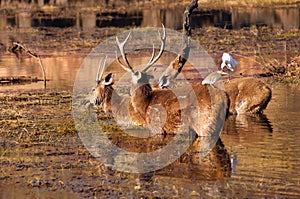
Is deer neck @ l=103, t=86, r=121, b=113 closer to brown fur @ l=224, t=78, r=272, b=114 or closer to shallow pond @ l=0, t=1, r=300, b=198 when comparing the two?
shallow pond @ l=0, t=1, r=300, b=198

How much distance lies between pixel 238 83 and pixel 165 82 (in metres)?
1.30

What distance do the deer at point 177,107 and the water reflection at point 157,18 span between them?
18791 mm

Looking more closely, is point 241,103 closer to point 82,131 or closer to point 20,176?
point 82,131

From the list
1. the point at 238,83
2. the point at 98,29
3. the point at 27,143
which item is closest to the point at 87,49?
the point at 98,29

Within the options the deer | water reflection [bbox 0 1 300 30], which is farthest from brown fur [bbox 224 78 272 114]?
water reflection [bbox 0 1 300 30]

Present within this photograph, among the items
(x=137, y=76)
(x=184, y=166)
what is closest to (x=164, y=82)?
(x=137, y=76)

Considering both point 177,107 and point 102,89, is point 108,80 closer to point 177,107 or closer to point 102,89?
point 102,89

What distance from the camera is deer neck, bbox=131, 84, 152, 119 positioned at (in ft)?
37.8

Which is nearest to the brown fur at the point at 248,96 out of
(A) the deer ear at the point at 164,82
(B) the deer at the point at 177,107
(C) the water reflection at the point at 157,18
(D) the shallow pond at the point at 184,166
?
(D) the shallow pond at the point at 184,166

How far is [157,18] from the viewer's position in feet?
119

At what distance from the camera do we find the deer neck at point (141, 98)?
37.8 ft

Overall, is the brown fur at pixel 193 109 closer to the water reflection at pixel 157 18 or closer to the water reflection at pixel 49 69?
the water reflection at pixel 49 69

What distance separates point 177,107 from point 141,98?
75 centimetres

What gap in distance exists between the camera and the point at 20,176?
9.09 metres
